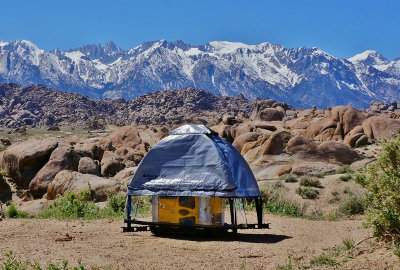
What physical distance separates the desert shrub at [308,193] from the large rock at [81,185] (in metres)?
9.24

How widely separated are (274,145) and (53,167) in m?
15.6

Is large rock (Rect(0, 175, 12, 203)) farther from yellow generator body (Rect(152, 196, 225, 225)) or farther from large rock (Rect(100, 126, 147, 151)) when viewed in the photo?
yellow generator body (Rect(152, 196, 225, 225))

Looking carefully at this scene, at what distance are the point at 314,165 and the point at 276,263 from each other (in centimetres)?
2740

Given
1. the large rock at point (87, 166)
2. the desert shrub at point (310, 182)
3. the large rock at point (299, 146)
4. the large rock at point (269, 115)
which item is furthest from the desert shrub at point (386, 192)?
the large rock at point (269, 115)

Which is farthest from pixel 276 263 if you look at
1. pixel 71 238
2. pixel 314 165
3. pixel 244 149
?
pixel 244 149

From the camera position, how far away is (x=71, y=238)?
17031 millimetres

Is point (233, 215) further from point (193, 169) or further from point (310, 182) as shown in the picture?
point (310, 182)

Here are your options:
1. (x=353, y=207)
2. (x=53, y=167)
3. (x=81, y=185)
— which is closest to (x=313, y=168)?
(x=353, y=207)

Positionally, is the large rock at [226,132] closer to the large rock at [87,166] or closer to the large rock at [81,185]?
the large rock at [87,166]

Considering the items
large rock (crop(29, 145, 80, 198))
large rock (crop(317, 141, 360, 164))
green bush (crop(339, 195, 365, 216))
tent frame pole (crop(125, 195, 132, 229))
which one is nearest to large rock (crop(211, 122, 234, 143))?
large rock (crop(317, 141, 360, 164))

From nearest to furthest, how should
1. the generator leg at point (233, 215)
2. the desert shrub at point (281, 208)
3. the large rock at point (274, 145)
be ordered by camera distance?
the generator leg at point (233, 215) → the desert shrub at point (281, 208) → the large rock at point (274, 145)

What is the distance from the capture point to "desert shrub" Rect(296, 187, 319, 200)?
32438mm

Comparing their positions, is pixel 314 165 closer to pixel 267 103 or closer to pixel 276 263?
pixel 276 263

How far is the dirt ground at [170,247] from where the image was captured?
44.9ft
